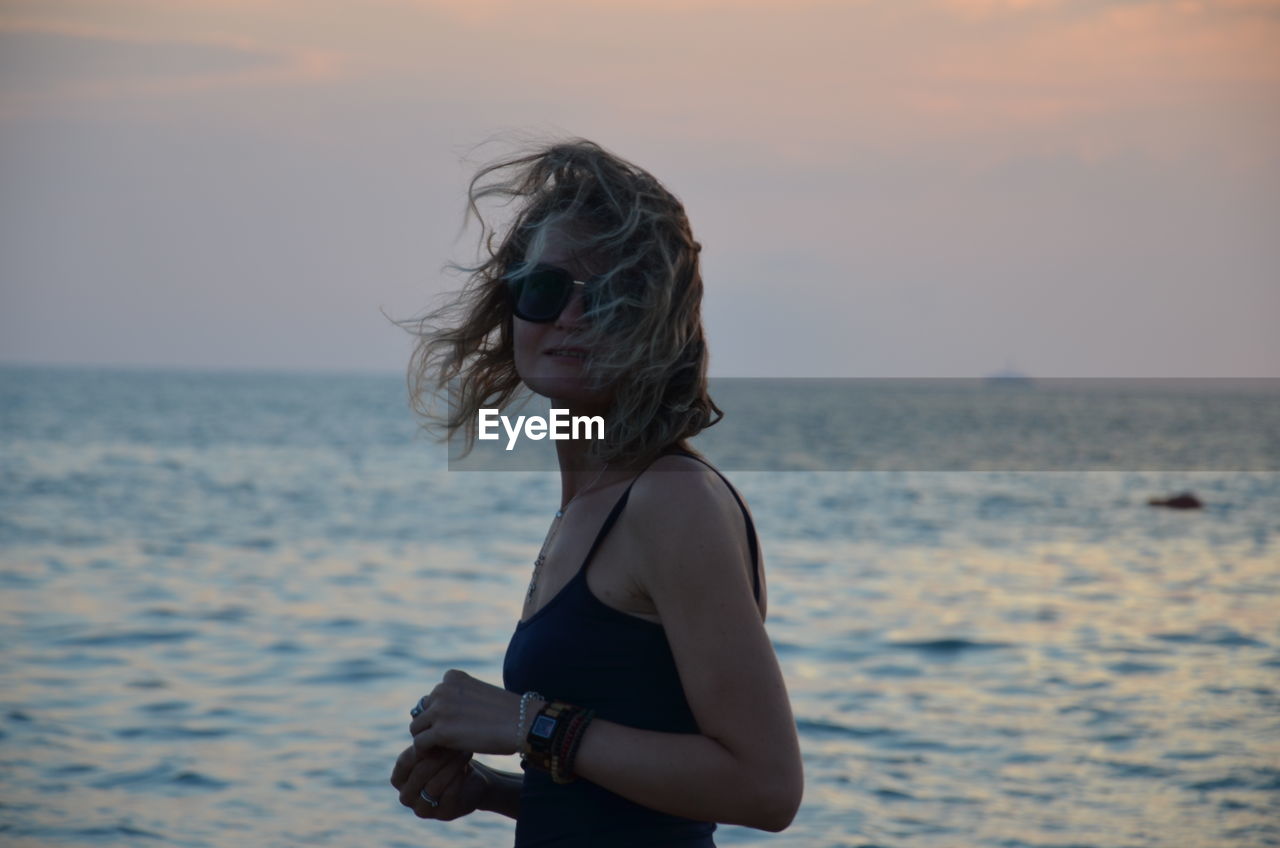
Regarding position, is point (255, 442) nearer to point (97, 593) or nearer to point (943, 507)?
point (943, 507)

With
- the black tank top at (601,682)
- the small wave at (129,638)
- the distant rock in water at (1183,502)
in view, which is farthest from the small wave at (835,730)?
the distant rock in water at (1183,502)

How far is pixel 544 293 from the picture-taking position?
2002mm

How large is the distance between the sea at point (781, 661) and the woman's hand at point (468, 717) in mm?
999

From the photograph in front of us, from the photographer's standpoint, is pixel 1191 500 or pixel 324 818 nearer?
pixel 324 818

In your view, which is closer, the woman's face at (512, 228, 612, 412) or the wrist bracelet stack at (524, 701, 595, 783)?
the wrist bracelet stack at (524, 701, 595, 783)

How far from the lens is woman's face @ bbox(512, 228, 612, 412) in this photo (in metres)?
1.98

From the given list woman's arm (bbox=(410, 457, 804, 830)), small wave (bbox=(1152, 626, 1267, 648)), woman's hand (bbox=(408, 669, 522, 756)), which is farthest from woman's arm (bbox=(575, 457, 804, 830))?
small wave (bbox=(1152, 626, 1267, 648))

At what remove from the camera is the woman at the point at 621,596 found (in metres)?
1.72

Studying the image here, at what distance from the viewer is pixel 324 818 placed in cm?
701

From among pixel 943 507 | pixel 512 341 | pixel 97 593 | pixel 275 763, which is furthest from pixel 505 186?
pixel 943 507

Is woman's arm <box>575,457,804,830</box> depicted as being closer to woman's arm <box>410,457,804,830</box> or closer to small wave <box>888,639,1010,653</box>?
woman's arm <box>410,457,804,830</box>

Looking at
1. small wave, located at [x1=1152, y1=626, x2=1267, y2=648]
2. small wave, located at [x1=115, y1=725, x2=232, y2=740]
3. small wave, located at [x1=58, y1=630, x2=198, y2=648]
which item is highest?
small wave, located at [x1=1152, y1=626, x2=1267, y2=648]

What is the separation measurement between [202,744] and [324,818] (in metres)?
1.64

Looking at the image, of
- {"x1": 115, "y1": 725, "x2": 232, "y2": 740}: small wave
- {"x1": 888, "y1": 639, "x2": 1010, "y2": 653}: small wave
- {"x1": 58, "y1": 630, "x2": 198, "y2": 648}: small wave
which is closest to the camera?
{"x1": 115, "y1": 725, "x2": 232, "y2": 740}: small wave
